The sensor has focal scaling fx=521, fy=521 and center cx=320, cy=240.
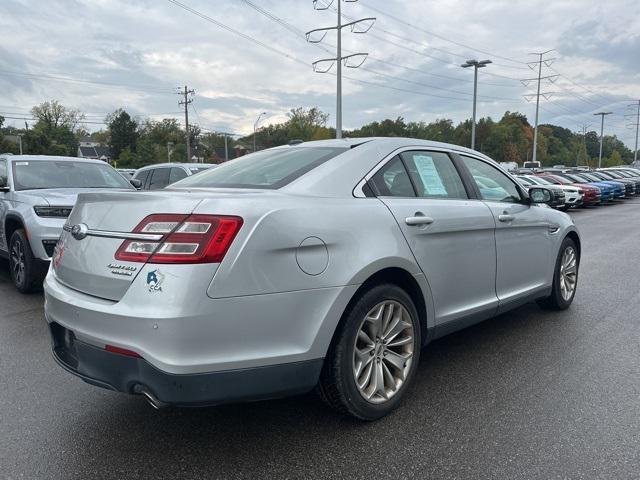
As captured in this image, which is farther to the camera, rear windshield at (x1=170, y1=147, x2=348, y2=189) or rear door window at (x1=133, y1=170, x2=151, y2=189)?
rear door window at (x1=133, y1=170, x2=151, y2=189)

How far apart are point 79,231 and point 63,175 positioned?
4897 mm

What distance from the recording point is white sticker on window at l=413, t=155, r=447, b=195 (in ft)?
11.6

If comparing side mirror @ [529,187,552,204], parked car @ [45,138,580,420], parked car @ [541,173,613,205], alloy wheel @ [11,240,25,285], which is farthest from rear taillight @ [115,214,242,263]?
parked car @ [541,173,613,205]

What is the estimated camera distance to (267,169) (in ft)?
10.8

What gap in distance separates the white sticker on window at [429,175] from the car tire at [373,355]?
847 millimetres

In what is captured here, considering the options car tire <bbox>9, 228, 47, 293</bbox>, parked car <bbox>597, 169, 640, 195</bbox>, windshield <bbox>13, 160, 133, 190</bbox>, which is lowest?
car tire <bbox>9, 228, 47, 293</bbox>

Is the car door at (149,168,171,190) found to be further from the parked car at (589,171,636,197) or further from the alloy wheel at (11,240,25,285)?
the parked car at (589,171,636,197)

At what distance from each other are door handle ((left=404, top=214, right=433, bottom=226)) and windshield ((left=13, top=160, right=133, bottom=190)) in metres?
5.32

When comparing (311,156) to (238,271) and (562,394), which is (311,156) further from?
(562,394)

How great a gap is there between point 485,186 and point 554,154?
130m

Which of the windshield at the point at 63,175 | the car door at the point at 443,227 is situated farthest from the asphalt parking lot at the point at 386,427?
the windshield at the point at 63,175

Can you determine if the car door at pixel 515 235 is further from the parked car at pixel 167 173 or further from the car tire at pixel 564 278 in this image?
the parked car at pixel 167 173

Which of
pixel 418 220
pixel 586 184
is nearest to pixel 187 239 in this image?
pixel 418 220

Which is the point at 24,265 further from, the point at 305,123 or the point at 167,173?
the point at 305,123
